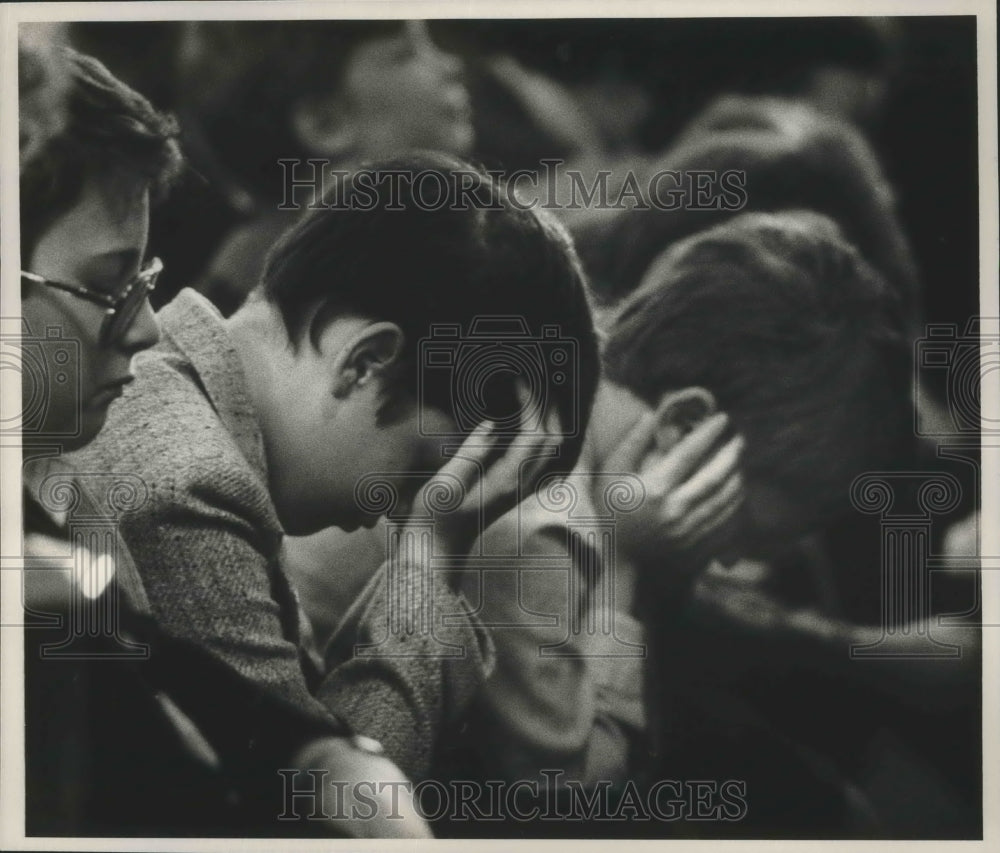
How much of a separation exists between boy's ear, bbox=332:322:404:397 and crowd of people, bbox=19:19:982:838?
0.6 inches

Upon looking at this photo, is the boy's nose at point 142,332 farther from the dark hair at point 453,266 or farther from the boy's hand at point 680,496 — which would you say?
the boy's hand at point 680,496

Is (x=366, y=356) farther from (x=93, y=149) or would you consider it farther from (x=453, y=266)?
(x=93, y=149)

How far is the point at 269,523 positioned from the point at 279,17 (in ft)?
3.82

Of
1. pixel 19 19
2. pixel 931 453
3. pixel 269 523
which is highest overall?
pixel 19 19

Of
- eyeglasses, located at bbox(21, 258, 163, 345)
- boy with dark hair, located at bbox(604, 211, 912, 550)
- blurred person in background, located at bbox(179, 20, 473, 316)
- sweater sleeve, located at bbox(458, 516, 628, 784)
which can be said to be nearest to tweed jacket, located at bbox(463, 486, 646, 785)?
sweater sleeve, located at bbox(458, 516, 628, 784)

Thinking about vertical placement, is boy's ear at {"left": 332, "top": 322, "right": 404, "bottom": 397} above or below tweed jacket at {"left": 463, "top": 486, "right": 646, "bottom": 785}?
above

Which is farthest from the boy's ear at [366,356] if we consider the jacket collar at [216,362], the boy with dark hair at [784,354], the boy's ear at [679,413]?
the boy's ear at [679,413]

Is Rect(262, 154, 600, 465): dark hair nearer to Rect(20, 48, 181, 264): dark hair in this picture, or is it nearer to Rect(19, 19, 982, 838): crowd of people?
Rect(19, 19, 982, 838): crowd of people

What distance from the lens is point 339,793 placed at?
2.00 metres

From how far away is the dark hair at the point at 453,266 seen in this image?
6.55 feet

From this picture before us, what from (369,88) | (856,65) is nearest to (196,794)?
(369,88)

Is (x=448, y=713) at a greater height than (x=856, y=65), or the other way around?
(x=856, y=65)

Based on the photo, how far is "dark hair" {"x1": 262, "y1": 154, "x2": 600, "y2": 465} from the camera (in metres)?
2.00

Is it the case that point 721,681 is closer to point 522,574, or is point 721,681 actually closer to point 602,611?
point 602,611
